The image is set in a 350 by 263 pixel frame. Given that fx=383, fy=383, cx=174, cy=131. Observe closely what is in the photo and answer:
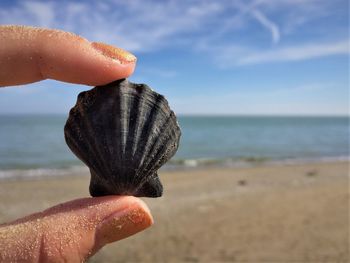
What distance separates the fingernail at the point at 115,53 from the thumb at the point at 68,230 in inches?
36.7

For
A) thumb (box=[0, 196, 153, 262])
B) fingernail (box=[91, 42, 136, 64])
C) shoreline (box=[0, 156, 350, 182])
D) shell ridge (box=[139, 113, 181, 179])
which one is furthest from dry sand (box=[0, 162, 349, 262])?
fingernail (box=[91, 42, 136, 64])

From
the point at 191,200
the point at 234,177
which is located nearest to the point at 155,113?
the point at 191,200

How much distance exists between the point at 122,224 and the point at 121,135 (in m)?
0.58

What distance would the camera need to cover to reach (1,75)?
2553 millimetres

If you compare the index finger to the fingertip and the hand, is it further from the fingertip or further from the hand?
the fingertip

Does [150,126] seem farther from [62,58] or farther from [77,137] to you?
[62,58]

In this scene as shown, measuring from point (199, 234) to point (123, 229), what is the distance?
7.26 m

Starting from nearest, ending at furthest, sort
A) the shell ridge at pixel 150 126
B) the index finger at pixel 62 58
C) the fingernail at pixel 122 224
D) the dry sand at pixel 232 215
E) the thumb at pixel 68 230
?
1. the thumb at pixel 68 230
2. the fingernail at pixel 122 224
3. the index finger at pixel 62 58
4. the shell ridge at pixel 150 126
5. the dry sand at pixel 232 215

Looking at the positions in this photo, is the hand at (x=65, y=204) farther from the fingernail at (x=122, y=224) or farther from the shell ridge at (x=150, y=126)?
the shell ridge at (x=150, y=126)

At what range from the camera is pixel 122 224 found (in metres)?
2.38

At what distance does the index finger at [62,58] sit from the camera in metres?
2.50

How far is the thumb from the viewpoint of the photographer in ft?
7.18

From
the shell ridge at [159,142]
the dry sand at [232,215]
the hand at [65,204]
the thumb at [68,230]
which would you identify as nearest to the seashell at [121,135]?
the shell ridge at [159,142]

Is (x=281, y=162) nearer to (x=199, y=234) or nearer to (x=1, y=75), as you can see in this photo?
(x=199, y=234)
